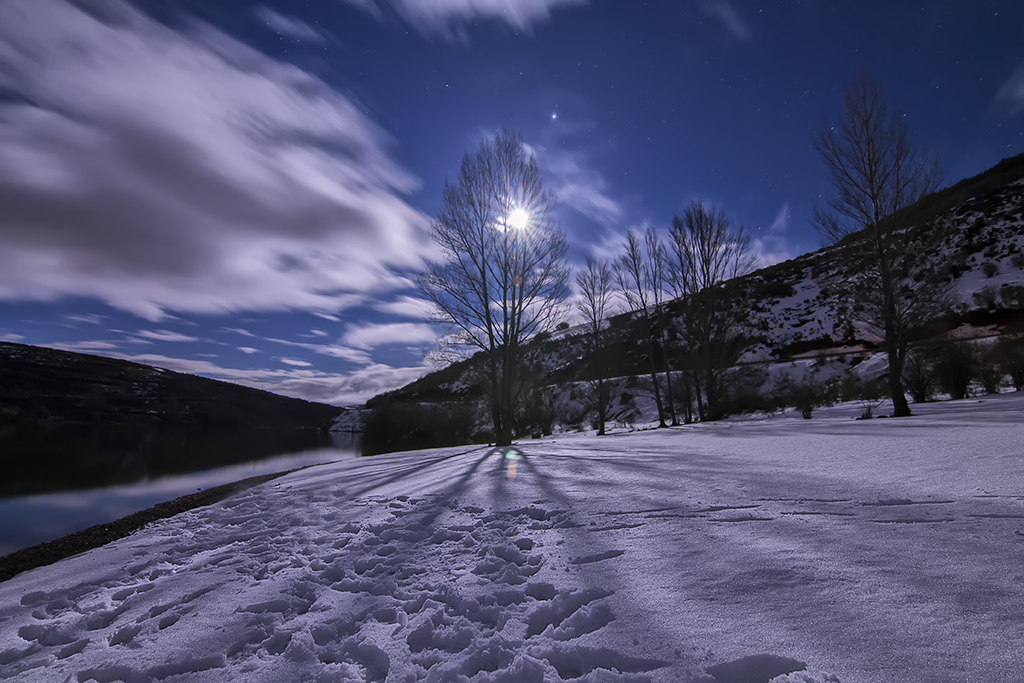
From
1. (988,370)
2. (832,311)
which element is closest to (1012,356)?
(988,370)

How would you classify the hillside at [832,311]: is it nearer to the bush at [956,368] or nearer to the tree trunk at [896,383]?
the bush at [956,368]

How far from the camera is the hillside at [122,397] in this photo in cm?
9369

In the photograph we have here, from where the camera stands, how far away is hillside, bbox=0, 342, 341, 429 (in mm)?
93688

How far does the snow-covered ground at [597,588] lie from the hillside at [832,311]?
9.26 m

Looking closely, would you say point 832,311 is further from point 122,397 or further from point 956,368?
point 122,397

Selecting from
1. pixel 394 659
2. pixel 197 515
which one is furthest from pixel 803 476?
pixel 197 515

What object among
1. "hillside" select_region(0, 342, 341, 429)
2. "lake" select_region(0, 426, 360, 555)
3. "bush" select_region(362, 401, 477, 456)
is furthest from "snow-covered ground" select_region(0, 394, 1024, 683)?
"hillside" select_region(0, 342, 341, 429)

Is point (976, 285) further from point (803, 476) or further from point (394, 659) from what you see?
point (394, 659)

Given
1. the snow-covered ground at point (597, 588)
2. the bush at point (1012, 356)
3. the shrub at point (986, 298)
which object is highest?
the shrub at point (986, 298)

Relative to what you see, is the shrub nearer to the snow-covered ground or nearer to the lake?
the snow-covered ground

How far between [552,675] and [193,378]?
168m

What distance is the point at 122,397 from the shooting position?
358ft

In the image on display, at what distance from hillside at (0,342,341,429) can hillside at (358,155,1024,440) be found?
87.1m

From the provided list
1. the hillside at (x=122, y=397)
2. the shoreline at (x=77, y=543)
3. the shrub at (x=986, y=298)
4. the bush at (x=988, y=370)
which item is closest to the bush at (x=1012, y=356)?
the bush at (x=988, y=370)
